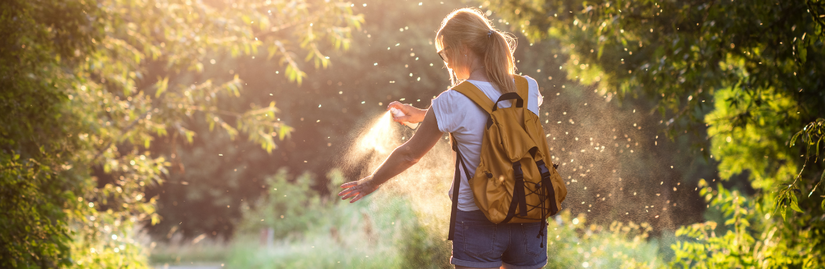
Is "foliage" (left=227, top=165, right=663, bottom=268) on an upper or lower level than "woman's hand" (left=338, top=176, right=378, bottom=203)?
lower

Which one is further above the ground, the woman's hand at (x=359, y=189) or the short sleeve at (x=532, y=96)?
the short sleeve at (x=532, y=96)

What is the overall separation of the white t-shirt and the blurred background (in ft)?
4.12

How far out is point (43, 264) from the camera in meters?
3.59

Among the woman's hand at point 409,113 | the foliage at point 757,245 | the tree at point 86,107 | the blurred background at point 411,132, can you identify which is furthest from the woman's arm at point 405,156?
the foliage at point 757,245

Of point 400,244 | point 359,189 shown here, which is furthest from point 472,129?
point 400,244

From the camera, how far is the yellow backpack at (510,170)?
169 cm

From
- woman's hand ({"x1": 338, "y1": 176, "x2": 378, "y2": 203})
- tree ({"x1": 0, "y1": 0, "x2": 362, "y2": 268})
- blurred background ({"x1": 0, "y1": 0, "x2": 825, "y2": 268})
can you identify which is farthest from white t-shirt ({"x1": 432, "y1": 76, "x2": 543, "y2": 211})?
tree ({"x1": 0, "y1": 0, "x2": 362, "y2": 268})

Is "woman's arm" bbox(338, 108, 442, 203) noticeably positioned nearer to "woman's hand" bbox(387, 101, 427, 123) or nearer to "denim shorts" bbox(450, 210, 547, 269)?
"denim shorts" bbox(450, 210, 547, 269)

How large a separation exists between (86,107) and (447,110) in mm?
3873

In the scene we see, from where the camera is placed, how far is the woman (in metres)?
1.72

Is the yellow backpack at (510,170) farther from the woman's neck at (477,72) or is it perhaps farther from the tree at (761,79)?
the tree at (761,79)

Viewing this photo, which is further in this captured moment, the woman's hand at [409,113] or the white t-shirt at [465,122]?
the woman's hand at [409,113]

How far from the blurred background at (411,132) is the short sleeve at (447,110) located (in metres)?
1.35

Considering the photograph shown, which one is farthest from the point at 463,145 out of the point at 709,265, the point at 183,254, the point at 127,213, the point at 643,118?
the point at 183,254
